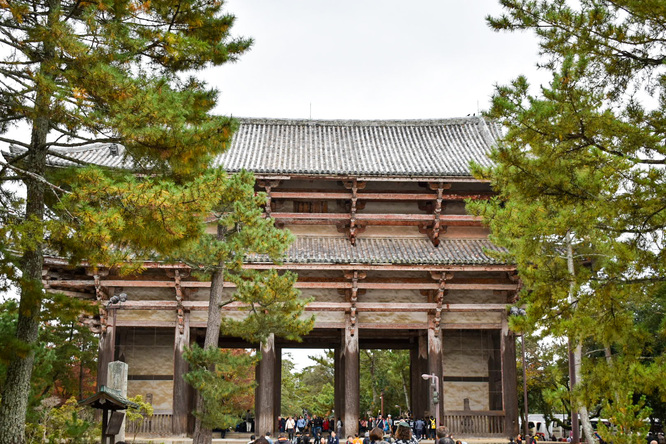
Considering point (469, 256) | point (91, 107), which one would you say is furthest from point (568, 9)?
point (469, 256)

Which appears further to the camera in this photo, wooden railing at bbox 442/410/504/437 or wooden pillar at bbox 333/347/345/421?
wooden pillar at bbox 333/347/345/421

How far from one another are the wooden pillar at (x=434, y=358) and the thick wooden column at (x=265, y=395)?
5168 millimetres

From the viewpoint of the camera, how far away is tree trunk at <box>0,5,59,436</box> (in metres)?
9.23

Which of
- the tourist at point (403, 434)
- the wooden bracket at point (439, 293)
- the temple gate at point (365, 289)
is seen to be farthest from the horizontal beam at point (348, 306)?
the tourist at point (403, 434)

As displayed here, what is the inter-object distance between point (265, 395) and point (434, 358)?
5612 mm

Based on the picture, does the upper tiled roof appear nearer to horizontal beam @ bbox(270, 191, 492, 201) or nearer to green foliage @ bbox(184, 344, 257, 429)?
horizontal beam @ bbox(270, 191, 492, 201)

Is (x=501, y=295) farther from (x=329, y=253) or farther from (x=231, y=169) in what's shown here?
(x=231, y=169)

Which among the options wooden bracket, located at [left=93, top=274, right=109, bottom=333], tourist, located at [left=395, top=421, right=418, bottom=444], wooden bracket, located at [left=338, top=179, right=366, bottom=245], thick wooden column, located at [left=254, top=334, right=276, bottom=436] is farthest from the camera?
wooden bracket, located at [left=338, top=179, right=366, bottom=245]

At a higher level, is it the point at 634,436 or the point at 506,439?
the point at 634,436

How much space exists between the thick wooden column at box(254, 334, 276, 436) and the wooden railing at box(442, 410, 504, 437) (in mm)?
5670

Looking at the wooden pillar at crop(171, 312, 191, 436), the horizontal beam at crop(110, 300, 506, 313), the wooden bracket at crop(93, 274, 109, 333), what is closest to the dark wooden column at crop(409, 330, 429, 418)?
the horizontal beam at crop(110, 300, 506, 313)

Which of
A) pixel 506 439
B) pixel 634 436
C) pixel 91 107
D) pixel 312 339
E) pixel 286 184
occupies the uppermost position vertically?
pixel 286 184

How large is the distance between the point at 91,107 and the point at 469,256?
14569 mm

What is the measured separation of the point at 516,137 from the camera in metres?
8.66
